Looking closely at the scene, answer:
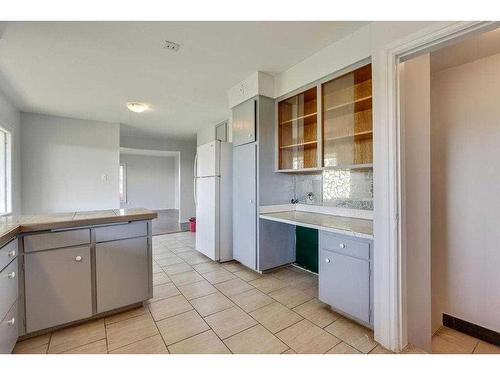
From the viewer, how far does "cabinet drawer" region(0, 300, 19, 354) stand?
1308 millimetres

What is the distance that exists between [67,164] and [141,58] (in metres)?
3.31

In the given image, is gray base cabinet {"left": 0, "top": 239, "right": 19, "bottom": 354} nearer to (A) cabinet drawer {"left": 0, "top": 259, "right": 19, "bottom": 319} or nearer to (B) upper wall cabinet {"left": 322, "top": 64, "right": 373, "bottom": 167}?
(A) cabinet drawer {"left": 0, "top": 259, "right": 19, "bottom": 319}

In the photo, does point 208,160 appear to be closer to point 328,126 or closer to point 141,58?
point 141,58

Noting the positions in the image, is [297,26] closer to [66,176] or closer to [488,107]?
[488,107]

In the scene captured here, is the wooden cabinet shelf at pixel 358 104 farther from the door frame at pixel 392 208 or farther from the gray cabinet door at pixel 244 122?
the gray cabinet door at pixel 244 122

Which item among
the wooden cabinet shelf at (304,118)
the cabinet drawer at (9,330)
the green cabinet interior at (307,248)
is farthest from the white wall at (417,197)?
the cabinet drawer at (9,330)

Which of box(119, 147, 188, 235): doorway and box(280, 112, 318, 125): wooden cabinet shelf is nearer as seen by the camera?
box(280, 112, 318, 125): wooden cabinet shelf

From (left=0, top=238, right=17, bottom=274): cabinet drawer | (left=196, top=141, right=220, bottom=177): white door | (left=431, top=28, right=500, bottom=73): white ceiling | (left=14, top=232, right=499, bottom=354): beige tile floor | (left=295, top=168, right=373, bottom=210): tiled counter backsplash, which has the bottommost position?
(left=14, top=232, right=499, bottom=354): beige tile floor

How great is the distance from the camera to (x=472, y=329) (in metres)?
2.03

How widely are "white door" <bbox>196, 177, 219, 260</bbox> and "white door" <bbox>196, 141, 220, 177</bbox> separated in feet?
0.30

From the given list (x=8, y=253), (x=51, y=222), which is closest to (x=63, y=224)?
(x=51, y=222)

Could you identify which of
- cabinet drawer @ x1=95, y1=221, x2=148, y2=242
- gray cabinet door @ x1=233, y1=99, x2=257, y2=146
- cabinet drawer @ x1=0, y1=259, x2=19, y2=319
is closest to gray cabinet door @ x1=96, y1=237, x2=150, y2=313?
cabinet drawer @ x1=95, y1=221, x2=148, y2=242

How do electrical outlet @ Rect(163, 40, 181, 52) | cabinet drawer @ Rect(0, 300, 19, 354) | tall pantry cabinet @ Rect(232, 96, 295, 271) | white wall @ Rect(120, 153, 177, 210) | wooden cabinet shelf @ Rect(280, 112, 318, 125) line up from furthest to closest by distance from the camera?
1. white wall @ Rect(120, 153, 177, 210)
2. tall pantry cabinet @ Rect(232, 96, 295, 271)
3. wooden cabinet shelf @ Rect(280, 112, 318, 125)
4. electrical outlet @ Rect(163, 40, 181, 52)
5. cabinet drawer @ Rect(0, 300, 19, 354)
